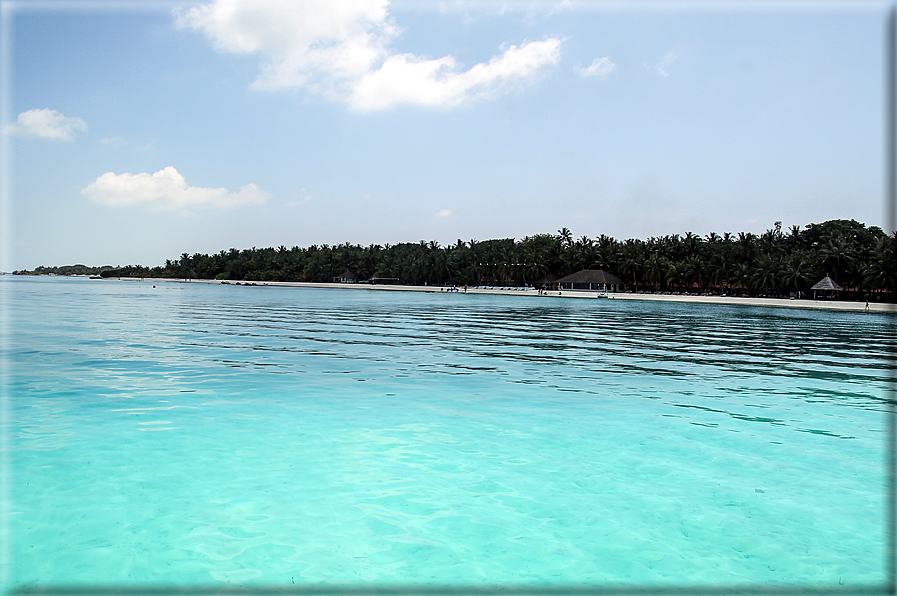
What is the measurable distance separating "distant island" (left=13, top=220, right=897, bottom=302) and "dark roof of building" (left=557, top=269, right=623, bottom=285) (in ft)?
12.4

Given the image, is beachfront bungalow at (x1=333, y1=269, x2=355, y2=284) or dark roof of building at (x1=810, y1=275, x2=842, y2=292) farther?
beachfront bungalow at (x1=333, y1=269, x2=355, y2=284)

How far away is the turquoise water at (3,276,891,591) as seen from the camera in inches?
266

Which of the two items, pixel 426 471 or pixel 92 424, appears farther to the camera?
pixel 92 424

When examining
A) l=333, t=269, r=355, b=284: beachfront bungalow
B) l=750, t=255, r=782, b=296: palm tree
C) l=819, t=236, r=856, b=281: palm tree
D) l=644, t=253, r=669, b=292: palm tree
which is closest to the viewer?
l=819, t=236, r=856, b=281: palm tree

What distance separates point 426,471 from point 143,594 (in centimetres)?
473

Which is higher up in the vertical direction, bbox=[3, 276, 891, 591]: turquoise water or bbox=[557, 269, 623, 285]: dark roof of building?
bbox=[557, 269, 623, 285]: dark roof of building

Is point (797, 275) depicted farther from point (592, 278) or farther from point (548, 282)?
point (548, 282)

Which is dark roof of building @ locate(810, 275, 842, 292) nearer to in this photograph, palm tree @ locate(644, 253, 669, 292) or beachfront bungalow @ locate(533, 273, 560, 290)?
palm tree @ locate(644, 253, 669, 292)

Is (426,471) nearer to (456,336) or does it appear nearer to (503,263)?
(456,336)

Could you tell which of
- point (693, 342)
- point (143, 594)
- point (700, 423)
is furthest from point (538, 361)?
point (143, 594)

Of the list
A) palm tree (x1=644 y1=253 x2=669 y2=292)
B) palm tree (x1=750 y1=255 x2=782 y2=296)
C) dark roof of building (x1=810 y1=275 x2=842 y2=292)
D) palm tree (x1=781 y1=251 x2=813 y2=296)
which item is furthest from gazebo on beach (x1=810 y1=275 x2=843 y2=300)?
palm tree (x1=644 y1=253 x2=669 y2=292)

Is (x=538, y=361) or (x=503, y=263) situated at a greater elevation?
(x=503, y=263)

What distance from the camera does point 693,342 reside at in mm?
31766

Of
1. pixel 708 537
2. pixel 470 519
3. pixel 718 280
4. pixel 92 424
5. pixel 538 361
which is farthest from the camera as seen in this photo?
pixel 718 280
